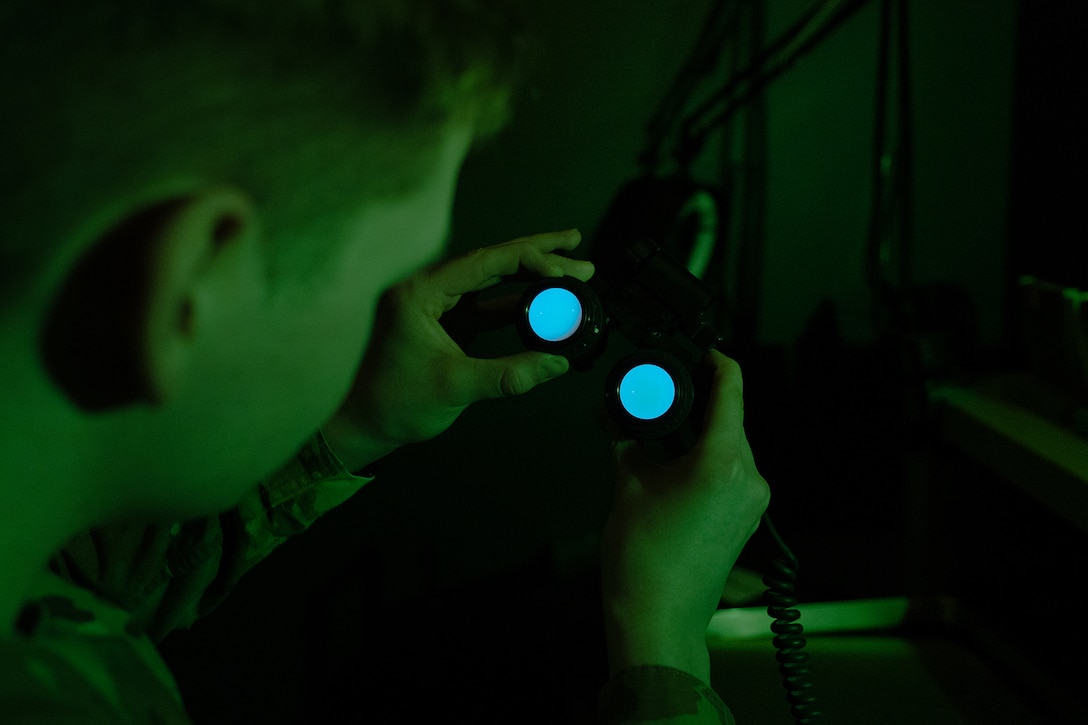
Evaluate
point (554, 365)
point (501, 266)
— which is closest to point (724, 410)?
point (554, 365)

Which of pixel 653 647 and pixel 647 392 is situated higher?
pixel 647 392

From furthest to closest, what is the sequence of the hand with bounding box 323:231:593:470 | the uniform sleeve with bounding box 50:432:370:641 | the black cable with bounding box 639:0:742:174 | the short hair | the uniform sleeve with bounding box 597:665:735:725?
the black cable with bounding box 639:0:742:174, the hand with bounding box 323:231:593:470, the uniform sleeve with bounding box 50:432:370:641, the uniform sleeve with bounding box 597:665:735:725, the short hair

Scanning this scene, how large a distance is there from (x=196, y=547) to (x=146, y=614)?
0.08m

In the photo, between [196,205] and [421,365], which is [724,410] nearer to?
[421,365]

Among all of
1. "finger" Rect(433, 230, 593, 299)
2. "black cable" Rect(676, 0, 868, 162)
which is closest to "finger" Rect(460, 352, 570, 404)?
"finger" Rect(433, 230, 593, 299)

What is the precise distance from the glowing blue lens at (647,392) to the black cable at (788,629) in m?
0.18

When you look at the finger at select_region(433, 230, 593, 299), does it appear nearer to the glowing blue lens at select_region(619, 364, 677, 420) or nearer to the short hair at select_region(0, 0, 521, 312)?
the glowing blue lens at select_region(619, 364, 677, 420)

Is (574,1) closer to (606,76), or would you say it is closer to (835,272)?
(606,76)

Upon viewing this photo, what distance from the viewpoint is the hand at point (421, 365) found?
78 cm

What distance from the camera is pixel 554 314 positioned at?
2.52 feet

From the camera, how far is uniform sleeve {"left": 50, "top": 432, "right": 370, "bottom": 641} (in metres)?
0.67

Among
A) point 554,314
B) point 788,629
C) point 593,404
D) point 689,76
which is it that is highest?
point 689,76

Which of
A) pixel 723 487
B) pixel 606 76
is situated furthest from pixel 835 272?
pixel 723 487

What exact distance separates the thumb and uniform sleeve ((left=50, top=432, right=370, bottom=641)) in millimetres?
184
